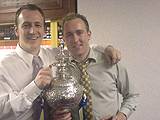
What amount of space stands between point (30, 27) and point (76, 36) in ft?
0.76

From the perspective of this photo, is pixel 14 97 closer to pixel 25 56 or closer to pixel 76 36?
pixel 25 56

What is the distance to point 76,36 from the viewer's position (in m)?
1.43

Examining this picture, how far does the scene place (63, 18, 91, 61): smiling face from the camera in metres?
1.44

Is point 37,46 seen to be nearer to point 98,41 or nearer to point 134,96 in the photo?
point 134,96

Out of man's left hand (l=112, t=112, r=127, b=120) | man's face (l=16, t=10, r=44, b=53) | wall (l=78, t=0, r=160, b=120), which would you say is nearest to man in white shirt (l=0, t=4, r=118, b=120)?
man's face (l=16, t=10, r=44, b=53)

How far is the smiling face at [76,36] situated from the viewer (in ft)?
4.71

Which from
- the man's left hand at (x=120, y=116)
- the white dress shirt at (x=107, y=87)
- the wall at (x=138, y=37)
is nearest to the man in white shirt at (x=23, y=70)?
the white dress shirt at (x=107, y=87)

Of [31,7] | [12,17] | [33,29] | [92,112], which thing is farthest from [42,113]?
[12,17]

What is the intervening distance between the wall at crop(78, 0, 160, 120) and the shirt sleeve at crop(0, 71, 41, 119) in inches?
40.8

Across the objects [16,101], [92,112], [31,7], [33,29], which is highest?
[31,7]

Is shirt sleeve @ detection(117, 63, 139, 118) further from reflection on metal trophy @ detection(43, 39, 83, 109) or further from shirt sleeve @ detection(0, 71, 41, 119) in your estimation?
shirt sleeve @ detection(0, 71, 41, 119)

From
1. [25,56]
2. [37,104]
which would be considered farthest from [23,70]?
[37,104]

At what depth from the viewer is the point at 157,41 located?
2.00 m

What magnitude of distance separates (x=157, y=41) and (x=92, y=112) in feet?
2.72
